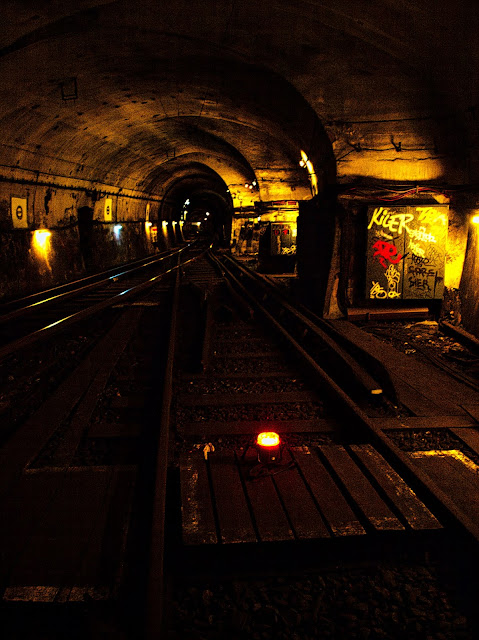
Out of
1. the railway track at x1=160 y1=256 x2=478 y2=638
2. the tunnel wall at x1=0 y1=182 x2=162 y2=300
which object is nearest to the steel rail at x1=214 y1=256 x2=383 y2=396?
the railway track at x1=160 y1=256 x2=478 y2=638

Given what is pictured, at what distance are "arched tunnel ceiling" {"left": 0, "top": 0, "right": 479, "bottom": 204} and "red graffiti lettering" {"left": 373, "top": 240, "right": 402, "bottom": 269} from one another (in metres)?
1.73

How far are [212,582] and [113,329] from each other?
664cm

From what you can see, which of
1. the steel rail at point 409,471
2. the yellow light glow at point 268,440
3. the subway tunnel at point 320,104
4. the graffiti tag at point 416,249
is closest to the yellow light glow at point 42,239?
the subway tunnel at point 320,104

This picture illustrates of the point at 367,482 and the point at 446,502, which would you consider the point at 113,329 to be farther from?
the point at 446,502

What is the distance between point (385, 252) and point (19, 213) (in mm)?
10213

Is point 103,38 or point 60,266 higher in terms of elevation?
point 103,38

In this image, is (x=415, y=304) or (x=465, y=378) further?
(x=415, y=304)

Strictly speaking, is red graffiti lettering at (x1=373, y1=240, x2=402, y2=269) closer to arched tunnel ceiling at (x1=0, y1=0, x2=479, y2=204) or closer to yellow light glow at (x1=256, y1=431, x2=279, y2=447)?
arched tunnel ceiling at (x1=0, y1=0, x2=479, y2=204)

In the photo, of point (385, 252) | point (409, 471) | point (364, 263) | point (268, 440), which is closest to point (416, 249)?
point (385, 252)

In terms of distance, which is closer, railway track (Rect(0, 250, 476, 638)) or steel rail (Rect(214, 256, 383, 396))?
A: railway track (Rect(0, 250, 476, 638))

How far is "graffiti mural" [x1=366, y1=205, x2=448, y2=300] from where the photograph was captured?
8516mm

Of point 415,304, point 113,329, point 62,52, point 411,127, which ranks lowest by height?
point 113,329

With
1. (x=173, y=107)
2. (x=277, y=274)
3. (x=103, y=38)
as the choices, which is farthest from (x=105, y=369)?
(x=277, y=274)

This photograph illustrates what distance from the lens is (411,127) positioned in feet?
27.0
